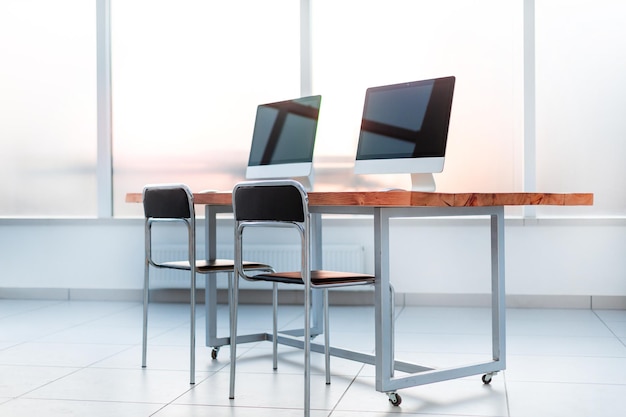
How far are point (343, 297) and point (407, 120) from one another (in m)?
A: 2.32

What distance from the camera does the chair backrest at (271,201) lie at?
2.51 m

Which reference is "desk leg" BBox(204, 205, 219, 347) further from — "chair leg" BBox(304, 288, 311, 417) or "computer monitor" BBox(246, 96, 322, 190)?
"chair leg" BBox(304, 288, 311, 417)

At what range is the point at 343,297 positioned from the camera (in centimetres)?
527

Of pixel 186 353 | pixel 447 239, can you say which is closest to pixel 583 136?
pixel 447 239

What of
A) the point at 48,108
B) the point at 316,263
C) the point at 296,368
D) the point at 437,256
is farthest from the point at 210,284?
the point at 48,108

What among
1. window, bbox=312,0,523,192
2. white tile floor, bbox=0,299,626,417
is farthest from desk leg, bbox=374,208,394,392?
window, bbox=312,0,523,192

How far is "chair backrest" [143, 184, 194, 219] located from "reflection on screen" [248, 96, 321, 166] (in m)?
0.70

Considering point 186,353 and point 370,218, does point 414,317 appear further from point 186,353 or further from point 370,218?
point 186,353

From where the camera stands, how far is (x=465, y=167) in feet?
17.0

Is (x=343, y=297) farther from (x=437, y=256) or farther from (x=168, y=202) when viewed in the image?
(x=168, y=202)

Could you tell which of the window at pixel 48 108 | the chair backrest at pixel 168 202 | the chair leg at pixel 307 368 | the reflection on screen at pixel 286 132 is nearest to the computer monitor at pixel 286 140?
the reflection on screen at pixel 286 132

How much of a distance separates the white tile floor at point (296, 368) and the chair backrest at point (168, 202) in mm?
658

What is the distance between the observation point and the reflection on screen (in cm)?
360

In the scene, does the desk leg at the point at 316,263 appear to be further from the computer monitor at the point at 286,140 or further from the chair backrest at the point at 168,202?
the chair backrest at the point at 168,202
